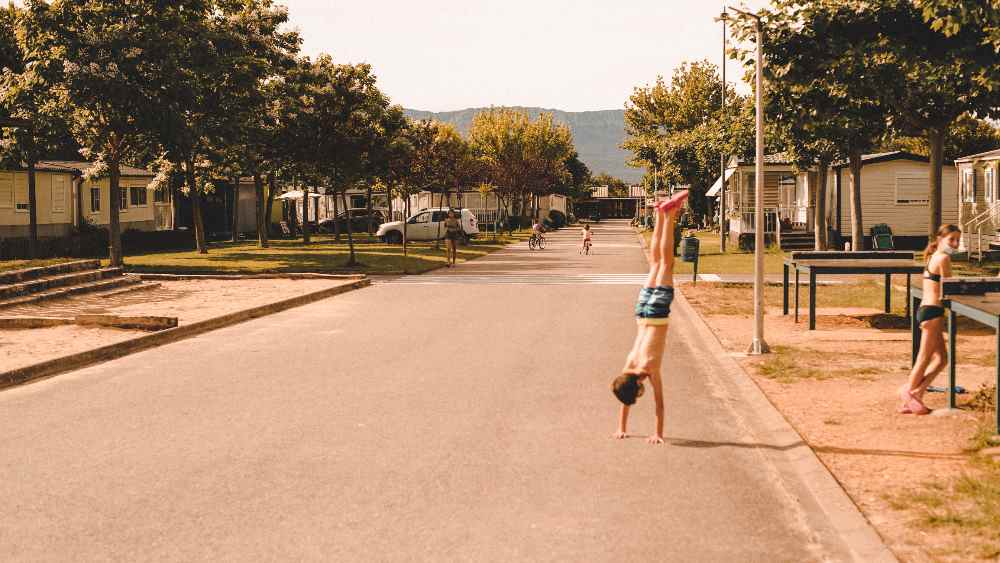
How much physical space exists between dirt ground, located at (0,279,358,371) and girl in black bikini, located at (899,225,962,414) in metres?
9.03

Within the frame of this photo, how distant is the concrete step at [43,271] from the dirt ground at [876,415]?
13.4 metres

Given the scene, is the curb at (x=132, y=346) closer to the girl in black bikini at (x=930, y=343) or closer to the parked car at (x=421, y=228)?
the girl in black bikini at (x=930, y=343)

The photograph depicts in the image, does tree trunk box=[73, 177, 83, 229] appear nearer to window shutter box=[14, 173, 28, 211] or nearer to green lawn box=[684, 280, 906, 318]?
window shutter box=[14, 173, 28, 211]

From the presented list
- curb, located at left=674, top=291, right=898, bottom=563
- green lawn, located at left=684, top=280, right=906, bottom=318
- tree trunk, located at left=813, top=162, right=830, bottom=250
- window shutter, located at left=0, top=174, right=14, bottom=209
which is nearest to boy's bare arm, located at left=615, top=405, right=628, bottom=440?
curb, located at left=674, top=291, right=898, bottom=563

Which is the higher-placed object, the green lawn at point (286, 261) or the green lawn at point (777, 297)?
the green lawn at point (286, 261)

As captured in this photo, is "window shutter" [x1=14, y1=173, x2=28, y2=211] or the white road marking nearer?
the white road marking

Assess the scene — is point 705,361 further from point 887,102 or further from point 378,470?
point 887,102

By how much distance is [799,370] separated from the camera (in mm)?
11281

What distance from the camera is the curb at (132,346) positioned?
11128 mm

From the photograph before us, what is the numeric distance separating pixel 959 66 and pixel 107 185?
Result: 39.9 m

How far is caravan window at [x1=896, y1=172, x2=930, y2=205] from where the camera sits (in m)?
42.5

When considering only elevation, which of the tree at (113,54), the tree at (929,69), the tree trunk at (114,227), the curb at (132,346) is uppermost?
the tree at (113,54)

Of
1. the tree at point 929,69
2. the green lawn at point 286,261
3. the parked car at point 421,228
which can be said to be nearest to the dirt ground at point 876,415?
the tree at point 929,69

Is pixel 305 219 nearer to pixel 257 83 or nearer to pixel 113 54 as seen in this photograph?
pixel 257 83
